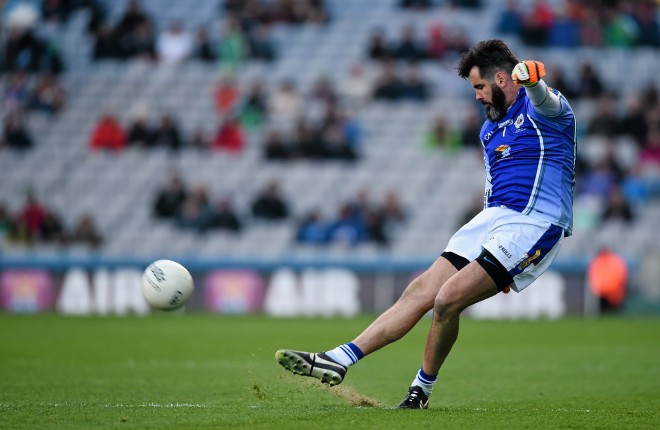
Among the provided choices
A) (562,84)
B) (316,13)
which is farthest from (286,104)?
(562,84)

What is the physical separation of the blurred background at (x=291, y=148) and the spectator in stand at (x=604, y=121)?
0.16 feet

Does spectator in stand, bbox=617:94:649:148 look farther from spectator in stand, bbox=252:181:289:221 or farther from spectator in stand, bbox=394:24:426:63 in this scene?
spectator in stand, bbox=252:181:289:221

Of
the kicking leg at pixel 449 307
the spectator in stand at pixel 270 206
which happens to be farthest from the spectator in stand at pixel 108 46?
the kicking leg at pixel 449 307

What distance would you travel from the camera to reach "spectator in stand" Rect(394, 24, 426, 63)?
27047 millimetres

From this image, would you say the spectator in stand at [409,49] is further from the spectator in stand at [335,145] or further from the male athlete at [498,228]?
the male athlete at [498,228]

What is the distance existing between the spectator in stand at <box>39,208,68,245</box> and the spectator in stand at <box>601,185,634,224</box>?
1149cm

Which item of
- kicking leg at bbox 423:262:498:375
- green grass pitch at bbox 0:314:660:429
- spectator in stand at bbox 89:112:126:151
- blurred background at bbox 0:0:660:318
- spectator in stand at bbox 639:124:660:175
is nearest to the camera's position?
green grass pitch at bbox 0:314:660:429

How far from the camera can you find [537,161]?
820cm

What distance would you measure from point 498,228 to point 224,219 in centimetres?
1611

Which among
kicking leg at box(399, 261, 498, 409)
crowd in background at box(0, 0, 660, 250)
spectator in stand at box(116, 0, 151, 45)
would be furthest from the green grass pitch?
spectator in stand at box(116, 0, 151, 45)

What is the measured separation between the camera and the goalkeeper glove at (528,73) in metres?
7.50

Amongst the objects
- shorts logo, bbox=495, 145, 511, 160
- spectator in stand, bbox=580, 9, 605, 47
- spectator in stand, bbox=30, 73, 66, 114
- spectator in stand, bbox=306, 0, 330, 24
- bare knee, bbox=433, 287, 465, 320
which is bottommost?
bare knee, bbox=433, 287, 465, 320

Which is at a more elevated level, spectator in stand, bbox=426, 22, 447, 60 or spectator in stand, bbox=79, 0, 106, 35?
spectator in stand, bbox=79, 0, 106, 35

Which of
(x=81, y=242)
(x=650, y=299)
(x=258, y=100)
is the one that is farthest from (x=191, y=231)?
(x=650, y=299)
